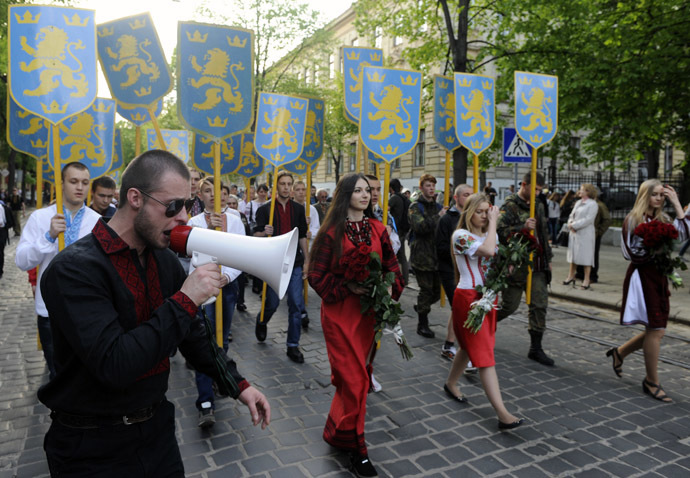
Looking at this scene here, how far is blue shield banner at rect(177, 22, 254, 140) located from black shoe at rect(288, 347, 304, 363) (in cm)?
239

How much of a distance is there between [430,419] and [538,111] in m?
5.01

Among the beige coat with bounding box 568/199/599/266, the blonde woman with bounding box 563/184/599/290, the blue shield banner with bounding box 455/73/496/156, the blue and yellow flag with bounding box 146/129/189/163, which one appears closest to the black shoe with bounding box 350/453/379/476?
the blue shield banner with bounding box 455/73/496/156

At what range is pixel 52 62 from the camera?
4609 mm

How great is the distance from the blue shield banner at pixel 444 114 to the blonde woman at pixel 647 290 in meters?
3.66

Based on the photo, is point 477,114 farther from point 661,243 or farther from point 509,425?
point 509,425

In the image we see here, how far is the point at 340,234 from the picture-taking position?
150 inches

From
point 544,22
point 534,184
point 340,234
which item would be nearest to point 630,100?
point 544,22

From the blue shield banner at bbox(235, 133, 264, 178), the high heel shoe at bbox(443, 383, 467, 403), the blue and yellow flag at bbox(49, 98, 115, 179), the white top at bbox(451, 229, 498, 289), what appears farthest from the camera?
the blue shield banner at bbox(235, 133, 264, 178)

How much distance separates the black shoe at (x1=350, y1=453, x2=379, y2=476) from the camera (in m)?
3.24

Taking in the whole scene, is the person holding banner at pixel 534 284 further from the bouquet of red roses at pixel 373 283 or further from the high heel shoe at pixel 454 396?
the bouquet of red roses at pixel 373 283

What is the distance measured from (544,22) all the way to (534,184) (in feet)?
29.3

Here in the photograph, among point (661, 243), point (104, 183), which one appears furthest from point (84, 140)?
point (661, 243)

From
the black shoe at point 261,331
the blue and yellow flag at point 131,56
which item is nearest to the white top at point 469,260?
the black shoe at point 261,331

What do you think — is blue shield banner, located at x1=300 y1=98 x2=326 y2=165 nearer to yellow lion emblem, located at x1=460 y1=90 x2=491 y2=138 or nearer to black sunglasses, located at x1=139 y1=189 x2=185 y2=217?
yellow lion emblem, located at x1=460 y1=90 x2=491 y2=138
